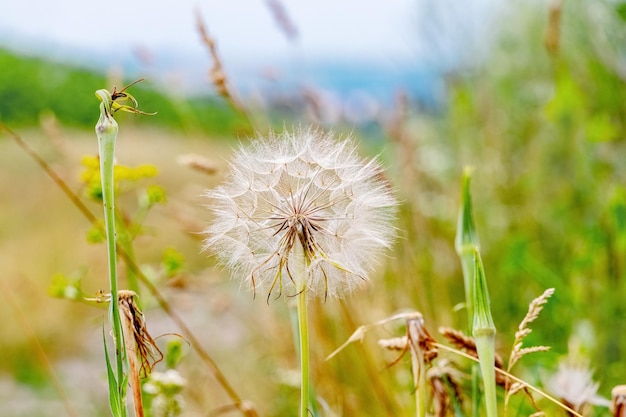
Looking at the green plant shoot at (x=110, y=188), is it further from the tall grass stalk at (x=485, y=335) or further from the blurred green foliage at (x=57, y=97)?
the blurred green foliage at (x=57, y=97)

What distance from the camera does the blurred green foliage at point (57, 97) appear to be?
35.7ft

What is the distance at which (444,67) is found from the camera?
328 centimetres

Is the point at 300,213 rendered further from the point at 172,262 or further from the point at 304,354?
the point at 172,262

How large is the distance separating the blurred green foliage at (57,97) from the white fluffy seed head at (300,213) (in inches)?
380

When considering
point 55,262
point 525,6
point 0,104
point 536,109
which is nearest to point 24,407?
point 55,262

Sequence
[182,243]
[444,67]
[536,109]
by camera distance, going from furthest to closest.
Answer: [182,243]
[536,109]
[444,67]

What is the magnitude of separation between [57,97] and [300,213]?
1172cm

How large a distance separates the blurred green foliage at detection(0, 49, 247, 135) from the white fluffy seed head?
9660mm

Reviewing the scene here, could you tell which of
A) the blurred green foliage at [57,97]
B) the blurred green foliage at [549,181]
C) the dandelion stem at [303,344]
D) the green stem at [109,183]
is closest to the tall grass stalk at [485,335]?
the dandelion stem at [303,344]

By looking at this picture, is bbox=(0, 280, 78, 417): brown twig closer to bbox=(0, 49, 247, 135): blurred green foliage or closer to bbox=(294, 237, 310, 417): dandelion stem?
bbox=(294, 237, 310, 417): dandelion stem

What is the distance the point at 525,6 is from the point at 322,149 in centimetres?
373

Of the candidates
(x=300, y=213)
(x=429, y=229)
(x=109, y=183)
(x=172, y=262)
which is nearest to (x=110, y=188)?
(x=109, y=183)

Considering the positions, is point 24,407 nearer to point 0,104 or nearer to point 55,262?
point 55,262

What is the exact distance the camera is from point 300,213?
2.61 ft
